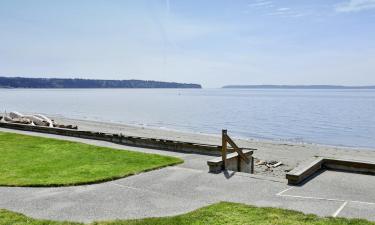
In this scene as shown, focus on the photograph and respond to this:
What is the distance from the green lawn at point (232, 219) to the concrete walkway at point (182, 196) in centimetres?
39

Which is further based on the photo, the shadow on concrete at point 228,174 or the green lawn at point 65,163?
the shadow on concrete at point 228,174

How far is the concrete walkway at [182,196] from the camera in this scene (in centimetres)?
766

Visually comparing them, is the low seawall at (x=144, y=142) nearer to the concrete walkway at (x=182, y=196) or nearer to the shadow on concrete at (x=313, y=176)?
the concrete walkway at (x=182, y=196)

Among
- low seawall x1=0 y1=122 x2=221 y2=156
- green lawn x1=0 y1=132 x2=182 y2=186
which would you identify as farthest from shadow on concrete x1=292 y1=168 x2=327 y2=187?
green lawn x1=0 y1=132 x2=182 y2=186

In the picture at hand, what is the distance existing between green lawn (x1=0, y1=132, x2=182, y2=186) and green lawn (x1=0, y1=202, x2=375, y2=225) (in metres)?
2.75

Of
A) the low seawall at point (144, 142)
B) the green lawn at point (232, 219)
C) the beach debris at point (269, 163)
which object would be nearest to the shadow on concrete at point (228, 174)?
the low seawall at point (144, 142)

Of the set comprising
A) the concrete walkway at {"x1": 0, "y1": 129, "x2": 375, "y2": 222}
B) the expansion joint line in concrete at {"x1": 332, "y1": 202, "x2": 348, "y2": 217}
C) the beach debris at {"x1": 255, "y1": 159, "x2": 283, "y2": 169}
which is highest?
the expansion joint line in concrete at {"x1": 332, "y1": 202, "x2": 348, "y2": 217}

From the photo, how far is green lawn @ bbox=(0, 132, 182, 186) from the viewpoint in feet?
33.4

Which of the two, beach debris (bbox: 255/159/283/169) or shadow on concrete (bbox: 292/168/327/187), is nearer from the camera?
shadow on concrete (bbox: 292/168/327/187)

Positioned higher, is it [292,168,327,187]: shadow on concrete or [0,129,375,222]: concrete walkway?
[292,168,327,187]: shadow on concrete

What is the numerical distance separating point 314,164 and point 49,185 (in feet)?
24.0

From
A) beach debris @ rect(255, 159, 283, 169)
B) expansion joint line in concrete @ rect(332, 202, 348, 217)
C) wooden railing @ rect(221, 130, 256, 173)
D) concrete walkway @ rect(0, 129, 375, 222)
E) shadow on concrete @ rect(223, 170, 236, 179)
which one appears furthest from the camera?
beach debris @ rect(255, 159, 283, 169)

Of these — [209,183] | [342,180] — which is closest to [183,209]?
[209,183]

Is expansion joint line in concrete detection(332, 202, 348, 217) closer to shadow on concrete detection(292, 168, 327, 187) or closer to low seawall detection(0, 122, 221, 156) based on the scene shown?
shadow on concrete detection(292, 168, 327, 187)
